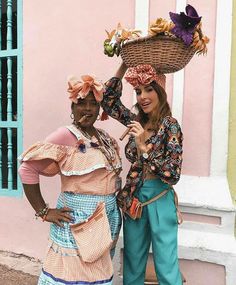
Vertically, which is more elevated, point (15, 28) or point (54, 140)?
point (15, 28)

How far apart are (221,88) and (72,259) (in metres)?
1.56

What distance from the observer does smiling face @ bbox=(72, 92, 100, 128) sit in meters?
1.85

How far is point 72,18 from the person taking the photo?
3.00m

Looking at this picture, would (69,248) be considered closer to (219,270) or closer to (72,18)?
(219,270)

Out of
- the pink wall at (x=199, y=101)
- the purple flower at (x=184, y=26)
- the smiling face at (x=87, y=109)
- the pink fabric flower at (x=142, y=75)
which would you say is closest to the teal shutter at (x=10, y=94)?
the pink wall at (x=199, y=101)

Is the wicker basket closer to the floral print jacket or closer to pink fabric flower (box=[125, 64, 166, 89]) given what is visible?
pink fabric flower (box=[125, 64, 166, 89])

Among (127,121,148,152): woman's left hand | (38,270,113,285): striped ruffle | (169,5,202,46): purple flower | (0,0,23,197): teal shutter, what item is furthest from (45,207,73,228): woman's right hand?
(0,0,23,197): teal shutter

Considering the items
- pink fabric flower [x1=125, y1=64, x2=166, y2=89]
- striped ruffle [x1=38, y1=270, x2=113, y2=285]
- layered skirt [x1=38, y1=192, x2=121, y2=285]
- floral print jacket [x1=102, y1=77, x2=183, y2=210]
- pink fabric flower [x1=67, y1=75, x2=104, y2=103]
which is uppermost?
pink fabric flower [x1=125, y1=64, x2=166, y2=89]

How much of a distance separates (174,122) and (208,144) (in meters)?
0.73

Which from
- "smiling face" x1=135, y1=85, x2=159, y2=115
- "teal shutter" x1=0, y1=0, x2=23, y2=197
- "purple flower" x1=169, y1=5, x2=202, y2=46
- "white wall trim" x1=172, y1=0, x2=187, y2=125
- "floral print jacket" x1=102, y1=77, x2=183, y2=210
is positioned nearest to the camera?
"purple flower" x1=169, y1=5, x2=202, y2=46

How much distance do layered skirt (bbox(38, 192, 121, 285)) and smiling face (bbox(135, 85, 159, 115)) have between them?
54cm

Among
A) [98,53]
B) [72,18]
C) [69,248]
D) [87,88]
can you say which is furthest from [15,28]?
[69,248]

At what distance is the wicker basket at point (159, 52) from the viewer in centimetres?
178

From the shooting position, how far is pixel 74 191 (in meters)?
1.86
